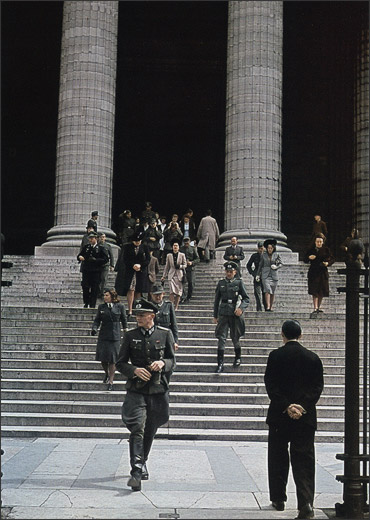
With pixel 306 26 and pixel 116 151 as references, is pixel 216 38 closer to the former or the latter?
pixel 306 26

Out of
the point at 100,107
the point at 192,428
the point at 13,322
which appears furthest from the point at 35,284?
the point at 192,428

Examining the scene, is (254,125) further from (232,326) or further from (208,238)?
(232,326)

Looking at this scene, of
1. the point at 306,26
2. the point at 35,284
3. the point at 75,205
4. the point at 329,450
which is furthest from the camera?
the point at 306,26

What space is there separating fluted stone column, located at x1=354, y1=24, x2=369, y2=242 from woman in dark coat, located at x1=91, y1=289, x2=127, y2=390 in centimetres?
1506

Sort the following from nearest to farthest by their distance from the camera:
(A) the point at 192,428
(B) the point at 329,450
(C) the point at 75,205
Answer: (B) the point at 329,450
(A) the point at 192,428
(C) the point at 75,205

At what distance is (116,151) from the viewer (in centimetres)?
3120

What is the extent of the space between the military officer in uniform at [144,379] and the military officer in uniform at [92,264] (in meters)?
8.09

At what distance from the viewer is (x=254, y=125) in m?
21.8

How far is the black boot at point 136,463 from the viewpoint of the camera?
704 cm

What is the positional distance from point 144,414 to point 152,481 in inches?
30.3

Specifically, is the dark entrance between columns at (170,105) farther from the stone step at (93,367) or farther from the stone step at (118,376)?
the stone step at (118,376)

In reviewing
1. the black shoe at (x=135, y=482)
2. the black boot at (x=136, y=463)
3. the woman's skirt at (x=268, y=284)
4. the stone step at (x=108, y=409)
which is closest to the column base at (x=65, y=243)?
the woman's skirt at (x=268, y=284)

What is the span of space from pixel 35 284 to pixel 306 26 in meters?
18.7

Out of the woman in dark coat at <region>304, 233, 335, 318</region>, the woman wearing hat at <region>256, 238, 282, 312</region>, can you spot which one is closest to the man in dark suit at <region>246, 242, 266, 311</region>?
the woman wearing hat at <region>256, 238, 282, 312</region>
